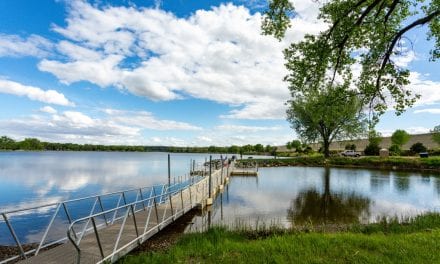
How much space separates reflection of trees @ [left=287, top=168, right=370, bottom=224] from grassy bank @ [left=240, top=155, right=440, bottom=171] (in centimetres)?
2852

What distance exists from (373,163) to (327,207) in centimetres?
3655

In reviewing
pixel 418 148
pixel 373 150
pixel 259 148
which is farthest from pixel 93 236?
pixel 259 148

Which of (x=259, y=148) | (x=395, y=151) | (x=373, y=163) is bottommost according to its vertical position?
(x=373, y=163)

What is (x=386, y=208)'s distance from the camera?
20.6m

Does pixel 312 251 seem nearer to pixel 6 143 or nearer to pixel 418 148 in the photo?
pixel 418 148

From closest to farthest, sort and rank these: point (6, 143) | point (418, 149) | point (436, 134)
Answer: point (436, 134) < point (418, 149) < point (6, 143)

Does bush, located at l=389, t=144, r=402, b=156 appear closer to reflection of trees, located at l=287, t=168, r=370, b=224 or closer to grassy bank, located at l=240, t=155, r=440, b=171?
grassy bank, located at l=240, t=155, r=440, b=171

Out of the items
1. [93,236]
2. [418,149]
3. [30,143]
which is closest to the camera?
[93,236]

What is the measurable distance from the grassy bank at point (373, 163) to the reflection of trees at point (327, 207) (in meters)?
28.5

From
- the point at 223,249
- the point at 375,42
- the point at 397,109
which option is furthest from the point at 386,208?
the point at 223,249

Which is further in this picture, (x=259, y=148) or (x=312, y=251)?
(x=259, y=148)

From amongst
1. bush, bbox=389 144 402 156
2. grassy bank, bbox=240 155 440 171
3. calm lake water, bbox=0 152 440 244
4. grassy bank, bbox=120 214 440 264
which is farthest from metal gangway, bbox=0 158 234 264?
bush, bbox=389 144 402 156

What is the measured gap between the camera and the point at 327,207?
2127 centimetres

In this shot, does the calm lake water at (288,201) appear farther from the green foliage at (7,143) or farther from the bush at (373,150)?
the green foliage at (7,143)
